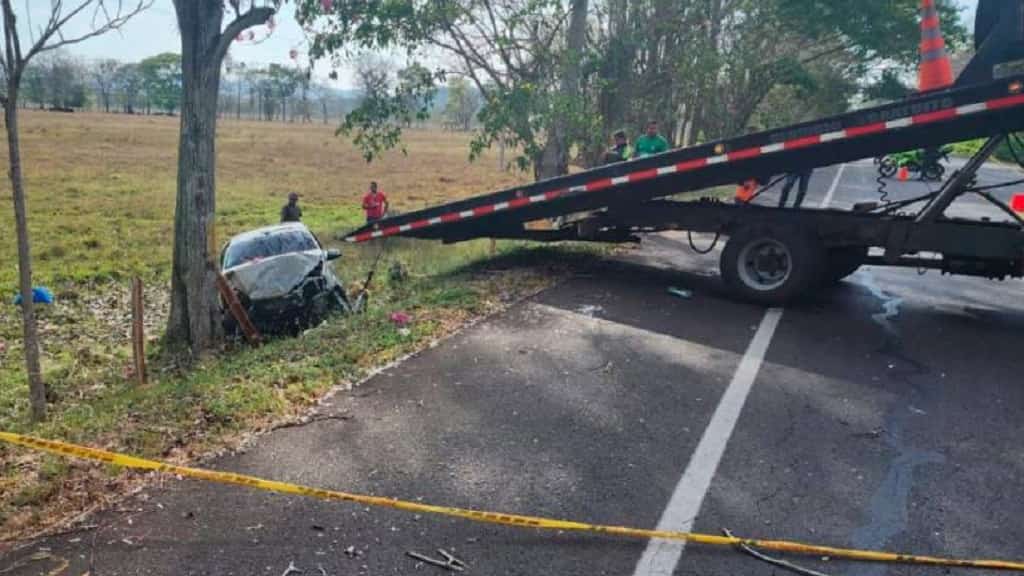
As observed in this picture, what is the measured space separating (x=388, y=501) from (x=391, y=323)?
143 inches

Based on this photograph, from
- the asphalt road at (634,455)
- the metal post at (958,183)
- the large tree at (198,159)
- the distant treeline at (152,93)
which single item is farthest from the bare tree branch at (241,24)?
the distant treeline at (152,93)

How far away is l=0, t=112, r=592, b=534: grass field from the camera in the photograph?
461 cm

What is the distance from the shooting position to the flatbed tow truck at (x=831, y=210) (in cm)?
717

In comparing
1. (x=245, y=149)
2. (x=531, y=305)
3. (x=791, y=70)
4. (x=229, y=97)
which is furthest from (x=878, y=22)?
(x=229, y=97)

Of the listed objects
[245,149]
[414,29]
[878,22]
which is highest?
[878,22]

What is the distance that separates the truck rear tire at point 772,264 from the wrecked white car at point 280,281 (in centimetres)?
488

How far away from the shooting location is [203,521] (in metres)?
3.76

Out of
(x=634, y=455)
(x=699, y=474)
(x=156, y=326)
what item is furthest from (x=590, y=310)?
(x=156, y=326)

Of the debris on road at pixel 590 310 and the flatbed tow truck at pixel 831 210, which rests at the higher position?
the flatbed tow truck at pixel 831 210

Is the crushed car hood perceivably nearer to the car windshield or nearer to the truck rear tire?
the car windshield

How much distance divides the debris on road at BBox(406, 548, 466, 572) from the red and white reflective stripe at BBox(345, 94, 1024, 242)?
18.7ft

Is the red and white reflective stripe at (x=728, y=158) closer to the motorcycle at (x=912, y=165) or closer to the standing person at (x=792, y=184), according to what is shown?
the standing person at (x=792, y=184)

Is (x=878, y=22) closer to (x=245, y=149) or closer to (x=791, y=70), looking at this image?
(x=791, y=70)

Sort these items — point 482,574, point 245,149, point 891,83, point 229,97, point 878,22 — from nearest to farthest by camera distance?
point 482,574
point 878,22
point 891,83
point 245,149
point 229,97
